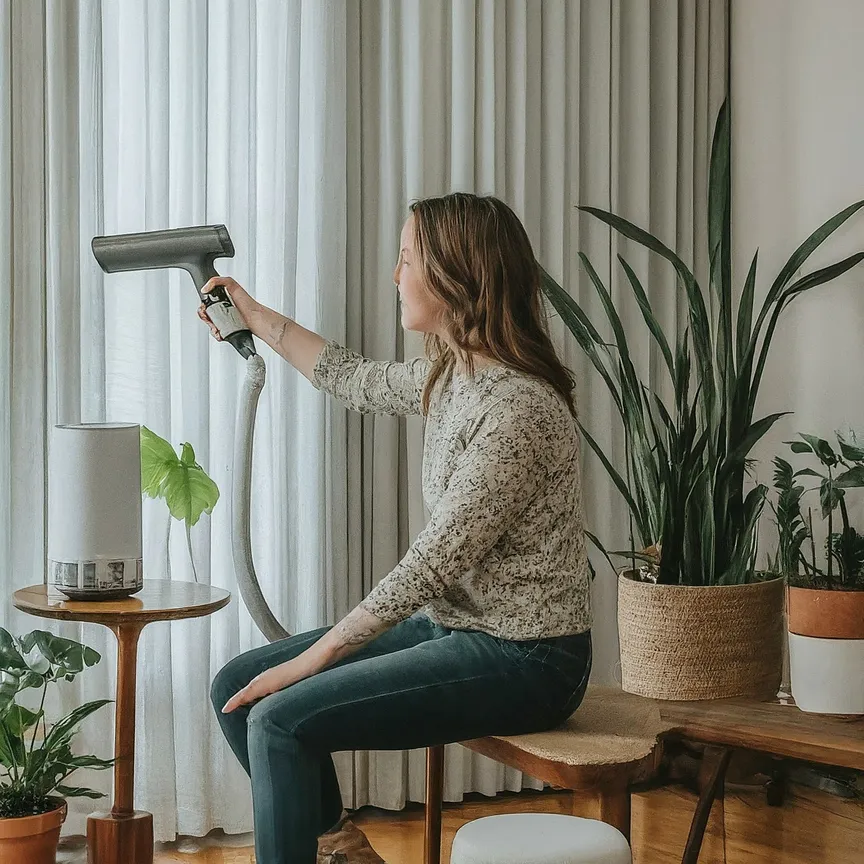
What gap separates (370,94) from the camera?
252cm

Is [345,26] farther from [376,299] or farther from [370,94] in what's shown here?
[376,299]

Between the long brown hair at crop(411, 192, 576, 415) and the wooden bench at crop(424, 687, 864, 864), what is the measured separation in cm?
52

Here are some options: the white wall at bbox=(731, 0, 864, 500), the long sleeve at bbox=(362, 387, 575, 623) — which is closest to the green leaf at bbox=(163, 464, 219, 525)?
the long sleeve at bbox=(362, 387, 575, 623)

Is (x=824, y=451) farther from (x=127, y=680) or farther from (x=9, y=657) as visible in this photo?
(x=9, y=657)

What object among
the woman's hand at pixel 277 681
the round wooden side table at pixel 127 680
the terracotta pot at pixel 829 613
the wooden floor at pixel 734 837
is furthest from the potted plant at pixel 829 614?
the round wooden side table at pixel 127 680

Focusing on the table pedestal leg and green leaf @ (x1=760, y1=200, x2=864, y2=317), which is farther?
green leaf @ (x1=760, y1=200, x2=864, y2=317)

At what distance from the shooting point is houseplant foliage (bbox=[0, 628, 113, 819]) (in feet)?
6.48

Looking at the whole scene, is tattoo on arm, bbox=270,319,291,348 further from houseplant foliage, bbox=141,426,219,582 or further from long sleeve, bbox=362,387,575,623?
long sleeve, bbox=362,387,575,623

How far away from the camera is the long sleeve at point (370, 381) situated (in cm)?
212

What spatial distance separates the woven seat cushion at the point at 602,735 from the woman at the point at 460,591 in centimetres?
4

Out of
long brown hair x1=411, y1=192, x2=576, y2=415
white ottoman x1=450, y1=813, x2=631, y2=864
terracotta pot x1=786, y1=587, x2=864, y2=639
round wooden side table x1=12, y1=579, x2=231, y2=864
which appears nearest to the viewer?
white ottoman x1=450, y1=813, x2=631, y2=864

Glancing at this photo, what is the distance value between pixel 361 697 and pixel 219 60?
137 centimetres

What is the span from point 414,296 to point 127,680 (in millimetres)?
836

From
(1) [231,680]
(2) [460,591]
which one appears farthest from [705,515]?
(1) [231,680]
